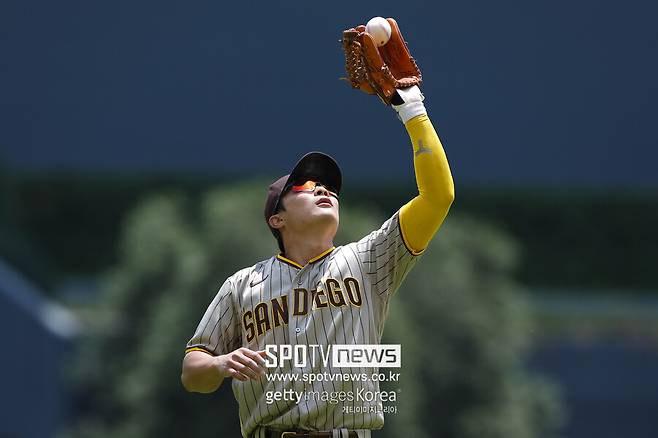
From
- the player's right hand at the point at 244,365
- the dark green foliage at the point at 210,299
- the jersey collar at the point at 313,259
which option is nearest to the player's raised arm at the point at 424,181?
the jersey collar at the point at 313,259

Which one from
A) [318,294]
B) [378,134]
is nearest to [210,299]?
[378,134]

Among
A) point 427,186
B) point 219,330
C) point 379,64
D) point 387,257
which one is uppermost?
point 379,64

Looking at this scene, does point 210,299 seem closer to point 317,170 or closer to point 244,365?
point 317,170

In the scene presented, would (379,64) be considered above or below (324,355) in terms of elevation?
above

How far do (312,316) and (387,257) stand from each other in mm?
307

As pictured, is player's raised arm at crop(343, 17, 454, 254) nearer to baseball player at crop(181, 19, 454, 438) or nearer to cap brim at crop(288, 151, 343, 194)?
baseball player at crop(181, 19, 454, 438)

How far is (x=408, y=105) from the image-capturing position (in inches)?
159

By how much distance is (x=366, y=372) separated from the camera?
4.01 metres

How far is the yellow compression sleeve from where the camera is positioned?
3955mm

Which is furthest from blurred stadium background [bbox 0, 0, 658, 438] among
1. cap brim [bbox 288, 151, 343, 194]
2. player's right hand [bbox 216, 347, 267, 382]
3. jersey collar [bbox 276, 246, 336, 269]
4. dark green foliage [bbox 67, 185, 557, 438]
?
player's right hand [bbox 216, 347, 267, 382]
